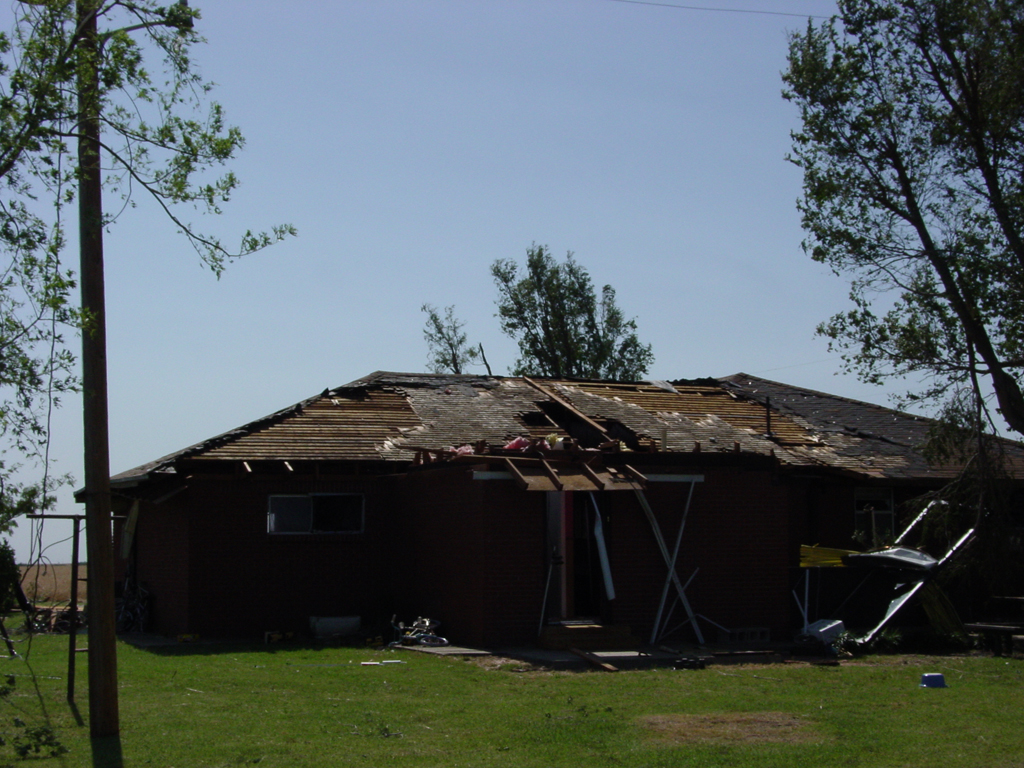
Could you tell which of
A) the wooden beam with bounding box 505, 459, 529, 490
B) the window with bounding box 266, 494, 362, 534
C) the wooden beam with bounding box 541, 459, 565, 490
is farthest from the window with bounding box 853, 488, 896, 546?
the window with bounding box 266, 494, 362, 534

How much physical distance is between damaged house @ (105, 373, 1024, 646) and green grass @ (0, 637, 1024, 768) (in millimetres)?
2454

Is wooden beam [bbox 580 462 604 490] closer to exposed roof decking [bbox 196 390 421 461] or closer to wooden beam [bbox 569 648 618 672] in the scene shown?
wooden beam [bbox 569 648 618 672]

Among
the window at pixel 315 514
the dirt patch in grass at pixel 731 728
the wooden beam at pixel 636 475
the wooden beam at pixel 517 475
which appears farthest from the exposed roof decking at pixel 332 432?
the dirt patch in grass at pixel 731 728

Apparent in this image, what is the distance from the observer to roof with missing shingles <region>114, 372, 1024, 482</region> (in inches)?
761

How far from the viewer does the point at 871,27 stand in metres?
20.8

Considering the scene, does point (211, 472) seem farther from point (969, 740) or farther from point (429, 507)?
point (969, 740)

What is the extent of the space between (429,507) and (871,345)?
30.9 feet

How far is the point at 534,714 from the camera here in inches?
419

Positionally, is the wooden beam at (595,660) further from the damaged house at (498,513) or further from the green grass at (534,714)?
the damaged house at (498,513)

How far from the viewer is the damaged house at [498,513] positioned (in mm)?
16453

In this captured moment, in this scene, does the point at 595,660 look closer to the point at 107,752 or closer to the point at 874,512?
the point at 107,752

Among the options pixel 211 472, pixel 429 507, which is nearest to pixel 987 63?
pixel 429 507

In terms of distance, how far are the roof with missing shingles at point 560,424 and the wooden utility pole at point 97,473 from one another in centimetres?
827

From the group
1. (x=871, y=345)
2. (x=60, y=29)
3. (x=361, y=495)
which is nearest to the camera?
(x=60, y=29)
